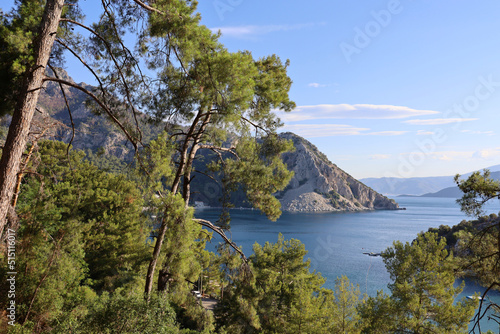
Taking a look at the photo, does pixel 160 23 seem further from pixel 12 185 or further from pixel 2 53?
pixel 12 185

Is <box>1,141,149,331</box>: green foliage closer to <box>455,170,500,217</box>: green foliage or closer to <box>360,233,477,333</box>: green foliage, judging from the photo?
<box>455,170,500,217</box>: green foliage

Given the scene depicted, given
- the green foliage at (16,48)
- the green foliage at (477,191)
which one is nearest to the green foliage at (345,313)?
the green foliage at (477,191)

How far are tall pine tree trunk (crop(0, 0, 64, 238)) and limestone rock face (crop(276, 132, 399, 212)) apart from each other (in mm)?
145297

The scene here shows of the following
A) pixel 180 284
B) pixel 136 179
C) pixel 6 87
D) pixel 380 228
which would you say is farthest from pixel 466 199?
pixel 380 228

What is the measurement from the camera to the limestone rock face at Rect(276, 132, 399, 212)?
154 m

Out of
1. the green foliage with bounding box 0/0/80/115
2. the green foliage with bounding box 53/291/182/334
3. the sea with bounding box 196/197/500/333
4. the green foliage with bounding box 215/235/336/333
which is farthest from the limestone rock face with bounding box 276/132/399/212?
the green foliage with bounding box 0/0/80/115

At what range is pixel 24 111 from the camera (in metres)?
4.51

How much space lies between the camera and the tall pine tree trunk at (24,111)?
14.2 feet

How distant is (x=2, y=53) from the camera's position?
4.75m

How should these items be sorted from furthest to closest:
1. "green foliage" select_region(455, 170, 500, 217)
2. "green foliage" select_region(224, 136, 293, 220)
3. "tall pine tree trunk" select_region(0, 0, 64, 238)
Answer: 1. "green foliage" select_region(224, 136, 293, 220)
2. "green foliage" select_region(455, 170, 500, 217)
3. "tall pine tree trunk" select_region(0, 0, 64, 238)

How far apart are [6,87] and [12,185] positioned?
1.65 metres

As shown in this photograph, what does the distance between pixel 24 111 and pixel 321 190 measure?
6501 inches

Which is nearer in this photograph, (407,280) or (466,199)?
(466,199)

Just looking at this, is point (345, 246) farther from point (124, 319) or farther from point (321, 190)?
point (321, 190)
